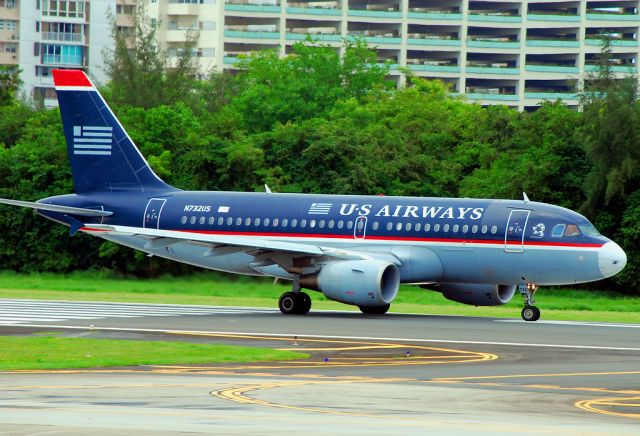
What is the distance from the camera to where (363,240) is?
4231 centimetres

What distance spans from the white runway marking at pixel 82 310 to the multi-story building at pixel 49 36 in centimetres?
11868

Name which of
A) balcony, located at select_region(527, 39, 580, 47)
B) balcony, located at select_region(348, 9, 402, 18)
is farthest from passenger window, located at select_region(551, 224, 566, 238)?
balcony, located at select_region(527, 39, 580, 47)

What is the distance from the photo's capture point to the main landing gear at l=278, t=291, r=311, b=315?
137 ft

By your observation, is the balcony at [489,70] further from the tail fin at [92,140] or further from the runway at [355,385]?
the runway at [355,385]

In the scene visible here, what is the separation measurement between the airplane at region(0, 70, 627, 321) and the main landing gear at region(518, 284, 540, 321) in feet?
0.13

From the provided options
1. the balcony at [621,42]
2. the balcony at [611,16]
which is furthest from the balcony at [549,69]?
the balcony at [611,16]

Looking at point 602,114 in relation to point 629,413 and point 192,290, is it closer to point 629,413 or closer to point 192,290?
point 192,290

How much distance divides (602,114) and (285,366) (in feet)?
130

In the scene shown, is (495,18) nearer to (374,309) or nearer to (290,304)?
(374,309)

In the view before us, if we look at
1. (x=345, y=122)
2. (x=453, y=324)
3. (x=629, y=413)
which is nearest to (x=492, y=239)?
(x=453, y=324)

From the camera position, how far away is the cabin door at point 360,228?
42.3 meters

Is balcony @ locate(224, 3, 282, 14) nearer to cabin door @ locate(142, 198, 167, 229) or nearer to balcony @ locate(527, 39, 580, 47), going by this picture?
balcony @ locate(527, 39, 580, 47)

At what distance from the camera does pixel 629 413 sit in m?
19.1

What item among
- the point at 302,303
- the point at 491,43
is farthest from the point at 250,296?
the point at 491,43
